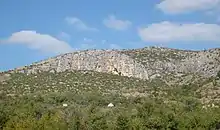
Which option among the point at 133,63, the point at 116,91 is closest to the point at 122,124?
the point at 116,91

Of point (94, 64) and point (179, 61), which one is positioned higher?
point (179, 61)

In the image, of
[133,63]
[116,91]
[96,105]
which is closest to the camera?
[96,105]

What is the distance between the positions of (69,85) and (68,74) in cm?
1186

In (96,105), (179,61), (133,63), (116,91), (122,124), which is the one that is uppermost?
(179,61)

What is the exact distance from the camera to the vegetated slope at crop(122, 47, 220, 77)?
151275 millimetres

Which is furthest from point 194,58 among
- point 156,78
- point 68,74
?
point 68,74

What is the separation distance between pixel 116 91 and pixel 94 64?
29.1 m

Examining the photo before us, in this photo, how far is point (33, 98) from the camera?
108m

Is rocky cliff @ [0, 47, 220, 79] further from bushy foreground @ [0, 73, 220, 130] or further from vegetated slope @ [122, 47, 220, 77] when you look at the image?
bushy foreground @ [0, 73, 220, 130]

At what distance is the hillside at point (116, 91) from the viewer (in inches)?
3103

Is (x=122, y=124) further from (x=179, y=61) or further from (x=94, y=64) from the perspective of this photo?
(x=179, y=61)

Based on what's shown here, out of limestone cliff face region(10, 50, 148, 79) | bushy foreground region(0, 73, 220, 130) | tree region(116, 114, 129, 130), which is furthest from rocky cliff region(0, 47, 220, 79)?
tree region(116, 114, 129, 130)

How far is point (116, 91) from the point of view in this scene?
129 metres

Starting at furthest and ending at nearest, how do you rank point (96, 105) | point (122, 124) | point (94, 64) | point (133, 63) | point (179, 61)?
point (179, 61) → point (133, 63) → point (94, 64) → point (96, 105) → point (122, 124)
